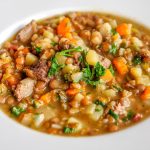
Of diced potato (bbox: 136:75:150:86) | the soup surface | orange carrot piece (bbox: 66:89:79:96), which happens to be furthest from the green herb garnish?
diced potato (bbox: 136:75:150:86)

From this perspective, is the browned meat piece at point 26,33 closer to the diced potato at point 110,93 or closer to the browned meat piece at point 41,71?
the browned meat piece at point 41,71

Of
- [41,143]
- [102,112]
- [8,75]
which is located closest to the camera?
[41,143]

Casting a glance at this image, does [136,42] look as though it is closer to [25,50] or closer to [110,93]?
[110,93]

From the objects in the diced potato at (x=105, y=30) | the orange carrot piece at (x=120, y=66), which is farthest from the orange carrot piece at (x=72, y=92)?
the diced potato at (x=105, y=30)

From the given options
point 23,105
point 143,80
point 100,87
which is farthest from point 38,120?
point 143,80

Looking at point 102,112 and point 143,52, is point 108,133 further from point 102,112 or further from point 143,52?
point 143,52

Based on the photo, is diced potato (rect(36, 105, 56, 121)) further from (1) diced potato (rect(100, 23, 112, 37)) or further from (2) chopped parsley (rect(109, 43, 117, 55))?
(1) diced potato (rect(100, 23, 112, 37))

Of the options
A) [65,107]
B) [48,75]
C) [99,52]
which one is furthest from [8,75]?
[99,52]
